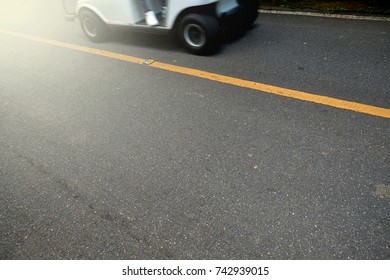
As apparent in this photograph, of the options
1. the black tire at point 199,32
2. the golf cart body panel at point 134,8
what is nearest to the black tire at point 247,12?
the golf cart body panel at point 134,8

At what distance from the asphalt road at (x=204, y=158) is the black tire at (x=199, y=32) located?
0.16 metres

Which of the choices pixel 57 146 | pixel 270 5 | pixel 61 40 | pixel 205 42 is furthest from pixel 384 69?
pixel 61 40

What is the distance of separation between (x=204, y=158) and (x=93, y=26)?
3.90 meters

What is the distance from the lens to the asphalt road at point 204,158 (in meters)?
2.01

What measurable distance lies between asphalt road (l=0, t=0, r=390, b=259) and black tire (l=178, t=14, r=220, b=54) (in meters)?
0.16

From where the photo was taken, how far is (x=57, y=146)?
2.98 m

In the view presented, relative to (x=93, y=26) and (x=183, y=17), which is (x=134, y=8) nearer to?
(x=183, y=17)

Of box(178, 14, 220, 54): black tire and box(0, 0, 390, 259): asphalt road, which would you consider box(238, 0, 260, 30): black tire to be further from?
box(178, 14, 220, 54): black tire

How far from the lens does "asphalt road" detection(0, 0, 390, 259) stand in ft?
6.59
